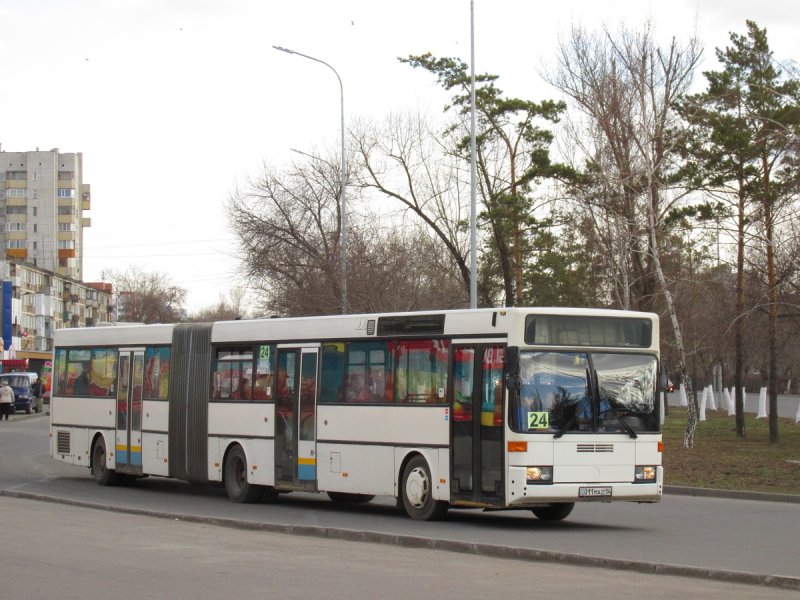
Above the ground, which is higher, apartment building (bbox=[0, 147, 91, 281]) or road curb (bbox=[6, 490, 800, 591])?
apartment building (bbox=[0, 147, 91, 281])

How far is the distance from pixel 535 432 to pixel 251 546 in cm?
390

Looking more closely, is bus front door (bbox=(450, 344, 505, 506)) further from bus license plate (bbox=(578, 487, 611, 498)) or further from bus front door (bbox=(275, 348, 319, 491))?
bus front door (bbox=(275, 348, 319, 491))

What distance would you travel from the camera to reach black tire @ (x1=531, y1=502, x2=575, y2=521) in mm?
16891

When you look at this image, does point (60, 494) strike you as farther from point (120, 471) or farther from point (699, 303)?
point (699, 303)

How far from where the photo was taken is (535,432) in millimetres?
15445

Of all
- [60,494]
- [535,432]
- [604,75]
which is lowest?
[60,494]

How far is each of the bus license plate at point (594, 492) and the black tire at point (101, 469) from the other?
1111 cm

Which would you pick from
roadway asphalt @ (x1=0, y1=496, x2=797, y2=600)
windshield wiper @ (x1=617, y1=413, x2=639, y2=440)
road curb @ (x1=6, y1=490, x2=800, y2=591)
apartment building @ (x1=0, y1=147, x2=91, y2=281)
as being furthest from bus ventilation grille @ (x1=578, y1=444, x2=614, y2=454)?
apartment building @ (x1=0, y1=147, x2=91, y2=281)

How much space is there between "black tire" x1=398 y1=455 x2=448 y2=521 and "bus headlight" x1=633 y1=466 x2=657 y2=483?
96.6 inches

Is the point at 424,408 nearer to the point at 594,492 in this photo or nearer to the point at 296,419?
the point at 594,492

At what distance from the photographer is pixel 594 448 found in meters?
15.7

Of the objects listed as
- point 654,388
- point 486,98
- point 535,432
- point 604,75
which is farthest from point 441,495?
point 486,98

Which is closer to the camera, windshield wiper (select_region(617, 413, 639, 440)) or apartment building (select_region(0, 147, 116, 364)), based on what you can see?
windshield wiper (select_region(617, 413, 639, 440))

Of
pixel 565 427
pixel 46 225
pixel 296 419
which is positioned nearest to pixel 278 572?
pixel 565 427
